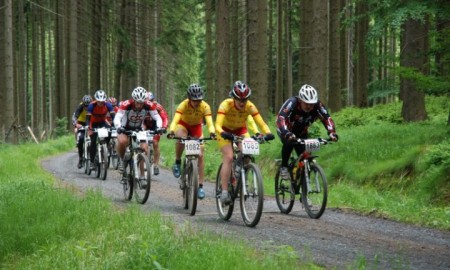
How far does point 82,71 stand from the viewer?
36.7 m

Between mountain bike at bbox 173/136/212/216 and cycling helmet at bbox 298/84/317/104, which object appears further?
mountain bike at bbox 173/136/212/216

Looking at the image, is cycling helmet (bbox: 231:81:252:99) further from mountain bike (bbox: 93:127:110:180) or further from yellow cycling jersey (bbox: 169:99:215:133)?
mountain bike (bbox: 93:127:110:180)

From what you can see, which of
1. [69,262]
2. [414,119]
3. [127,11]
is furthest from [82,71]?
[69,262]

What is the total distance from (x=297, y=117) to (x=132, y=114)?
4292 millimetres

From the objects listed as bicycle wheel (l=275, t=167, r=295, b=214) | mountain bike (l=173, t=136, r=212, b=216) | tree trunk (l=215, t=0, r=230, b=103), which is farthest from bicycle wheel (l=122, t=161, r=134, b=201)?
tree trunk (l=215, t=0, r=230, b=103)

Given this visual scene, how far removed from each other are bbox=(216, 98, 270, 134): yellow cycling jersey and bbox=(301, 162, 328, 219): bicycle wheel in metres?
0.99

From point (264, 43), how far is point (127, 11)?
18516mm

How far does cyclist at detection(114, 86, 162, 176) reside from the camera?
39.9 ft

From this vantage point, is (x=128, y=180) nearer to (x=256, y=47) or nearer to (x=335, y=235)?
(x=335, y=235)

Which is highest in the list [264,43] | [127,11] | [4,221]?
[127,11]

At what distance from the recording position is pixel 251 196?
8.70m

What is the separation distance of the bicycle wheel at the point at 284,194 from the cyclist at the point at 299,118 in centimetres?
16

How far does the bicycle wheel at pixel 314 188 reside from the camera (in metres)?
9.41

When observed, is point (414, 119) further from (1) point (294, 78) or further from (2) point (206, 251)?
(1) point (294, 78)
